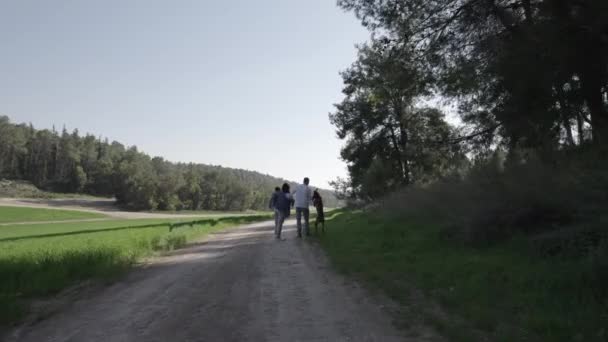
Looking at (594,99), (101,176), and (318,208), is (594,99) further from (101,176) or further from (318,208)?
(101,176)

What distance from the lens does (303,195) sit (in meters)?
15.9

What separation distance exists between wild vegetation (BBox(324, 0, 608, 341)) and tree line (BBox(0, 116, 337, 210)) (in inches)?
4458

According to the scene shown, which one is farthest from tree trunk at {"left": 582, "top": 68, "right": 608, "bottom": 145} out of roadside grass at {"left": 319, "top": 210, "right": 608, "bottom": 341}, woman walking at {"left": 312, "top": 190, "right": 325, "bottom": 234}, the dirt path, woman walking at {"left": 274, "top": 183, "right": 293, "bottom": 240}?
woman walking at {"left": 274, "top": 183, "right": 293, "bottom": 240}

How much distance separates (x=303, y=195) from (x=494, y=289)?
33.5ft

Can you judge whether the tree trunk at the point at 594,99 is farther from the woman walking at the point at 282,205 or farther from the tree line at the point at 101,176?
the tree line at the point at 101,176

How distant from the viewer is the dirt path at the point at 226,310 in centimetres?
473

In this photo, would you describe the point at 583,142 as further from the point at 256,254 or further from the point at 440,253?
the point at 256,254

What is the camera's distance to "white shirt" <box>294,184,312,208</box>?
1590 centimetres

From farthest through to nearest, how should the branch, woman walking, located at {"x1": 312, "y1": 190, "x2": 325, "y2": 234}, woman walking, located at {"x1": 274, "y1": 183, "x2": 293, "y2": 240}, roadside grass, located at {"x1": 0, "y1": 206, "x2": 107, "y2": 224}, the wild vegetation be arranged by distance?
roadside grass, located at {"x1": 0, "y1": 206, "x2": 107, "y2": 224}
woman walking, located at {"x1": 312, "y1": 190, "x2": 325, "y2": 234}
woman walking, located at {"x1": 274, "y1": 183, "x2": 293, "y2": 240}
the branch
the wild vegetation

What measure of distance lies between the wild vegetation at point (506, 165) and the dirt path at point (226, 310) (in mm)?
1124

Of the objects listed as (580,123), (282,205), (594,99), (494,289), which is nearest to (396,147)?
(282,205)

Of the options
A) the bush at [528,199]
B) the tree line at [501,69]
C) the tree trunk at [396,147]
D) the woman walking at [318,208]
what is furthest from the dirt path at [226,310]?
the tree trunk at [396,147]

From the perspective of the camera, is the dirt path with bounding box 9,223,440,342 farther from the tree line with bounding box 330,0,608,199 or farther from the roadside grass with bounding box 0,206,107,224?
the roadside grass with bounding box 0,206,107,224

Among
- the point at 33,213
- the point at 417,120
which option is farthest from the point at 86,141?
the point at 417,120
